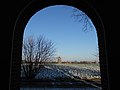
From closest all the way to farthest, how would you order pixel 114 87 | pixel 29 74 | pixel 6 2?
pixel 114 87 → pixel 6 2 → pixel 29 74

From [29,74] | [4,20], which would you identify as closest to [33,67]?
[29,74]

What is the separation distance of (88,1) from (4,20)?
1.59 meters

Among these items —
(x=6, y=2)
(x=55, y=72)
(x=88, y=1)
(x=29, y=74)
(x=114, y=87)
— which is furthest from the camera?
(x=55, y=72)

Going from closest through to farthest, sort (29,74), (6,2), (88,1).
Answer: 1. (6,2)
2. (88,1)
3. (29,74)

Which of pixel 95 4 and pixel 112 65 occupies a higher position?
pixel 95 4

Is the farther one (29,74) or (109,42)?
(29,74)

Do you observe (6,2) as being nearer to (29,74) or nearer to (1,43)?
(1,43)

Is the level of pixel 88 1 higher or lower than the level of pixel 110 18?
higher

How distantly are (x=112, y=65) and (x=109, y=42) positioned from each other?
1.32 ft

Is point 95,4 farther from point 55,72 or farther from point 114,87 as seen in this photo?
point 55,72

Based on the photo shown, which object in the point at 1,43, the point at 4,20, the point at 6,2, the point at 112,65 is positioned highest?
the point at 6,2

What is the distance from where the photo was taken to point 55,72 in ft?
73.2

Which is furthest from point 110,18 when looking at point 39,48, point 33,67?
point 39,48

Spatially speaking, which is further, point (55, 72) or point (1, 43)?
point (55, 72)
